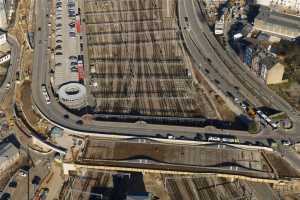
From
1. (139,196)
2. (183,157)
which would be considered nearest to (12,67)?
(183,157)

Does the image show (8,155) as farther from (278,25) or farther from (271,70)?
(278,25)

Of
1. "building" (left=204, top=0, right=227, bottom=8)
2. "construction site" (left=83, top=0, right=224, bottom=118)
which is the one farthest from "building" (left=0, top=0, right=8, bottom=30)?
"building" (left=204, top=0, right=227, bottom=8)

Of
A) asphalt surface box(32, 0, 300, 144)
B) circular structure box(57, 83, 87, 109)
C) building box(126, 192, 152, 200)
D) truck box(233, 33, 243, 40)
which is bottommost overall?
building box(126, 192, 152, 200)

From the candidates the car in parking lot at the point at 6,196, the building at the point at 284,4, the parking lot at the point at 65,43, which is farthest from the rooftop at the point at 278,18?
the car in parking lot at the point at 6,196

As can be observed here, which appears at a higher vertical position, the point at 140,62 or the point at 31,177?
the point at 140,62

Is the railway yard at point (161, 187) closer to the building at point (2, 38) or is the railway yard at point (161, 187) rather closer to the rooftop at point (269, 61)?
the rooftop at point (269, 61)

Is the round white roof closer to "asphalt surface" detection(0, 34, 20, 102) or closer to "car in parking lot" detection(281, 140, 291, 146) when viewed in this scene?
"asphalt surface" detection(0, 34, 20, 102)
